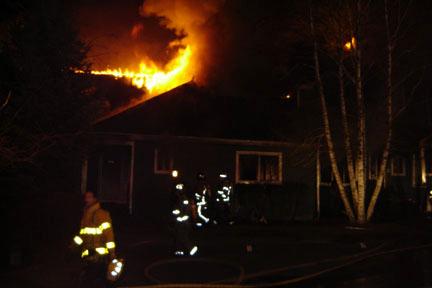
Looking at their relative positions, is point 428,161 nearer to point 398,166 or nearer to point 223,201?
point 398,166

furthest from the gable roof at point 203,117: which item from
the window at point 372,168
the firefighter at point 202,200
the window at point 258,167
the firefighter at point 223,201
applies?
the window at point 372,168

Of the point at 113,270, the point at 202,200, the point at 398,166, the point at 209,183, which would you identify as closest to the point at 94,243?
the point at 113,270

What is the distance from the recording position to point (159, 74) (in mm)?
21984

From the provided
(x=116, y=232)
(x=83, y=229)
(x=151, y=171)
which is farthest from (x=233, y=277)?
(x=151, y=171)

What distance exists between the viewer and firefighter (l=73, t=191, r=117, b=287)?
5.82m

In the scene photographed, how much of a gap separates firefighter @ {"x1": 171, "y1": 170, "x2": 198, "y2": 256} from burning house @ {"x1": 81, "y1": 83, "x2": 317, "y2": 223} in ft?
18.3

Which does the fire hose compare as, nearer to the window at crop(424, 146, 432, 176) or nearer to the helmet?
the helmet

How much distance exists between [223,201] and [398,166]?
34.0 ft

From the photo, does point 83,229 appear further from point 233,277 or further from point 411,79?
point 411,79

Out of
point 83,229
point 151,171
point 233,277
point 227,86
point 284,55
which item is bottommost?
point 233,277

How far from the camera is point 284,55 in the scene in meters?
19.3

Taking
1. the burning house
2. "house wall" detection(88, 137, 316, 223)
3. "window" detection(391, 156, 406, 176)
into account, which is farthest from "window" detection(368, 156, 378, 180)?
"house wall" detection(88, 137, 316, 223)

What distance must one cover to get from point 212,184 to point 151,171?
220 centimetres

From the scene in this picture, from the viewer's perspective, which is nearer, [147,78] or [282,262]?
[282,262]
